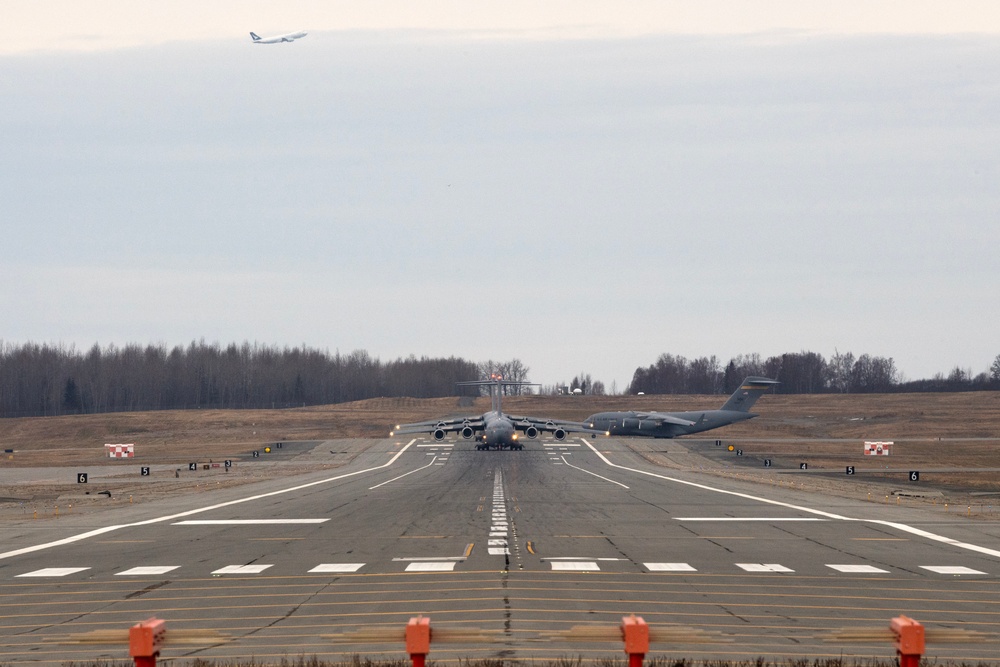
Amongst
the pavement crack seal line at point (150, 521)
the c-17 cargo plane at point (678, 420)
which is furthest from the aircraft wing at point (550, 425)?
the pavement crack seal line at point (150, 521)

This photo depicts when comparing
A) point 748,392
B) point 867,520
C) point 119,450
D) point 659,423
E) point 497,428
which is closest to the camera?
point 867,520

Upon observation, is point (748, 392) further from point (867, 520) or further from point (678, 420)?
point (867, 520)

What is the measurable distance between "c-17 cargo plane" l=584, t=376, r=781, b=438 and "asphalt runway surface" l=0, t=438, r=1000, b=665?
69822 millimetres

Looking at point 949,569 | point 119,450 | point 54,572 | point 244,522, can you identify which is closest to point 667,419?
point 119,450

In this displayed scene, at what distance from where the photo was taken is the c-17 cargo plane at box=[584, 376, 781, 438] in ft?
395

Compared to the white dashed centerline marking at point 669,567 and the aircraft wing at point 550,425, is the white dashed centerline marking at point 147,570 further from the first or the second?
the aircraft wing at point 550,425

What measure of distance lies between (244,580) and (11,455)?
108248 millimetres

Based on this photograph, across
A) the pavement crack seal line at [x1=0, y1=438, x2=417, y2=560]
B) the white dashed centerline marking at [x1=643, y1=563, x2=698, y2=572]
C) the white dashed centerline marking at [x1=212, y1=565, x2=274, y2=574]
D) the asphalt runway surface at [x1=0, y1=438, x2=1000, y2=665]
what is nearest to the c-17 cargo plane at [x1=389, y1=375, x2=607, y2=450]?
the pavement crack seal line at [x1=0, y1=438, x2=417, y2=560]

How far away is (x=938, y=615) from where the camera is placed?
1981 cm

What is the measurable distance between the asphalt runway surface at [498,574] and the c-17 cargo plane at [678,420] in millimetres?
69822

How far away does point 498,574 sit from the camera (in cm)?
2495

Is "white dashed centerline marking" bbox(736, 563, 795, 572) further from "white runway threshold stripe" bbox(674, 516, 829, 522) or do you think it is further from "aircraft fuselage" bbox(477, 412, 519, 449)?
"aircraft fuselage" bbox(477, 412, 519, 449)

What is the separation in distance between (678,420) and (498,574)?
320ft

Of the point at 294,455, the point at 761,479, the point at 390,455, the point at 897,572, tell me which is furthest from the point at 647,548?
the point at 294,455
